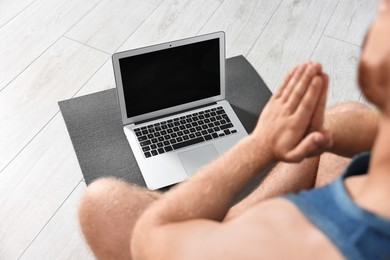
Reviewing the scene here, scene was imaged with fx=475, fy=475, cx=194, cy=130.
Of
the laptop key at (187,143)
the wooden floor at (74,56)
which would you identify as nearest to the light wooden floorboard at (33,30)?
the wooden floor at (74,56)

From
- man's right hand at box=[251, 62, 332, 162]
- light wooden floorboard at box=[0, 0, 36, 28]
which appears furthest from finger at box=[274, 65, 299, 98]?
light wooden floorboard at box=[0, 0, 36, 28]

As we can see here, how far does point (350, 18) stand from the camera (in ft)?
7.45

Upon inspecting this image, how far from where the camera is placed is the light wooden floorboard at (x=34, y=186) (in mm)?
1534

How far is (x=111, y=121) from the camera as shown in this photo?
1.53m

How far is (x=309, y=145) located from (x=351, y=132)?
30cm

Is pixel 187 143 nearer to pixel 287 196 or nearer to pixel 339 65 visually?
pixel 287 196

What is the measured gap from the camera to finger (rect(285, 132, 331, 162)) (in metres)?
0.80

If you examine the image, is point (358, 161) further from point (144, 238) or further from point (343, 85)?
point (343, 85)

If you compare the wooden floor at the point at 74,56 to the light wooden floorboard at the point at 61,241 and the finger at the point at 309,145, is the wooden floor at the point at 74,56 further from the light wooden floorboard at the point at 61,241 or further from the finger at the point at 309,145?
the finger at the point at 309,145

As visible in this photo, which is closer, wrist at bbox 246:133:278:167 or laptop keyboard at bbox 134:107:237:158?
wrist at bbox 246:133:278:167

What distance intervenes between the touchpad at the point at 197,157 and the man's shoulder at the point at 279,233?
2.04 ft

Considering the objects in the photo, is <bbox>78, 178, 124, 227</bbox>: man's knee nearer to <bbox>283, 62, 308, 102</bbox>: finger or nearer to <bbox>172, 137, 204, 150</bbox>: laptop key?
<bbox>172, 137, 204, 150</bbox>: laptop key

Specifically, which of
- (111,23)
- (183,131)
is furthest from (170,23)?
(183,131)

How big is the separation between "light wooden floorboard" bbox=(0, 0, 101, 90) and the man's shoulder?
1502 millimetres
